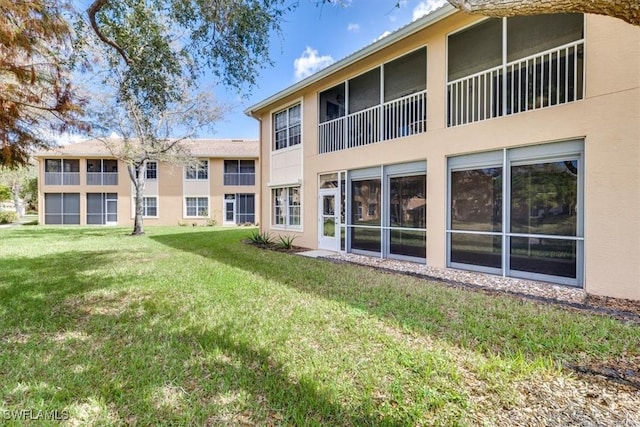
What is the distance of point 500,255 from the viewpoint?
7.36 meters

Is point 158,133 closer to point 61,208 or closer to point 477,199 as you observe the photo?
point 477,199

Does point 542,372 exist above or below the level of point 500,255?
below

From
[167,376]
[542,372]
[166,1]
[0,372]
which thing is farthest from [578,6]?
[166,1]

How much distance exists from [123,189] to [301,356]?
28.1 meters

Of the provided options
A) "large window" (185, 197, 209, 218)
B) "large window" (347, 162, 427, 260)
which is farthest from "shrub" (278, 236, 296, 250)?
"large window" (185, 197, 209, 218)

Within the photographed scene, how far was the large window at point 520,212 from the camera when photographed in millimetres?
6391

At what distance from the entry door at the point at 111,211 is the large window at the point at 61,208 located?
90.5 inches

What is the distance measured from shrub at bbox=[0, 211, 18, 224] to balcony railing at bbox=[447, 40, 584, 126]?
35709 mm

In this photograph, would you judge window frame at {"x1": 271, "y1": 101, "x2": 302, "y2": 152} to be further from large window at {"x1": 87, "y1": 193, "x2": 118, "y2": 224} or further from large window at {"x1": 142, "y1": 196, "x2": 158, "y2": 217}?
large window at {"x1": 87, "y1": 193, "x2": 118, "y2": 224}

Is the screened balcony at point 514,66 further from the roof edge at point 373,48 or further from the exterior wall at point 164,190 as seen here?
the exterior wall at point 164,190

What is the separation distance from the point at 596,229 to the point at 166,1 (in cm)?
913

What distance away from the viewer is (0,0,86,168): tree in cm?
482

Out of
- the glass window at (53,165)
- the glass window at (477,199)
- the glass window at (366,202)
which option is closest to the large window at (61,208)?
the glass window at (53,165)

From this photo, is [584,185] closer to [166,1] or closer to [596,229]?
[596,229]
